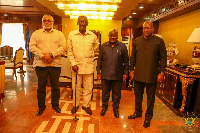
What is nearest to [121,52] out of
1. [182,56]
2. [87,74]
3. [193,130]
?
[87,74]

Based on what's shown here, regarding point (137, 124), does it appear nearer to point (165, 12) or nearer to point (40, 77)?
point (40, 77)

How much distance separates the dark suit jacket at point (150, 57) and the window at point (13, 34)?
966 cm

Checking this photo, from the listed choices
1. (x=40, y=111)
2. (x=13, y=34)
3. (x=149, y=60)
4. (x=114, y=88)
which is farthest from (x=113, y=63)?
(x=13, y=34)

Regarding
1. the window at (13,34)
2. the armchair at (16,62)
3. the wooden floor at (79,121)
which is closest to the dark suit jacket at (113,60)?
the wooden floor at (79,121)

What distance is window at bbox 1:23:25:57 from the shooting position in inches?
402

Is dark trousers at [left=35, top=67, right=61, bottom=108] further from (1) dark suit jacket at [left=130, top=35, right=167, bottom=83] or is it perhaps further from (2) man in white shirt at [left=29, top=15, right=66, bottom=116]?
(1) dark suit jacket at [left=130, top=35, right=167, bottom=83]

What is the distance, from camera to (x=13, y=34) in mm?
10250

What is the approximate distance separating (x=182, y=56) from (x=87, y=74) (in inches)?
145

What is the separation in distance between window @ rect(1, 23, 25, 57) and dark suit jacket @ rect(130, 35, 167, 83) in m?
9.66

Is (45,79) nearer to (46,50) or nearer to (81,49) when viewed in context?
(46,50)

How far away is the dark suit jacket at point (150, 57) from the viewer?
237cm

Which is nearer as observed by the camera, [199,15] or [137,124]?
[137,124]

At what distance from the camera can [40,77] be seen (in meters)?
2.69

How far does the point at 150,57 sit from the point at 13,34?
10245mm
